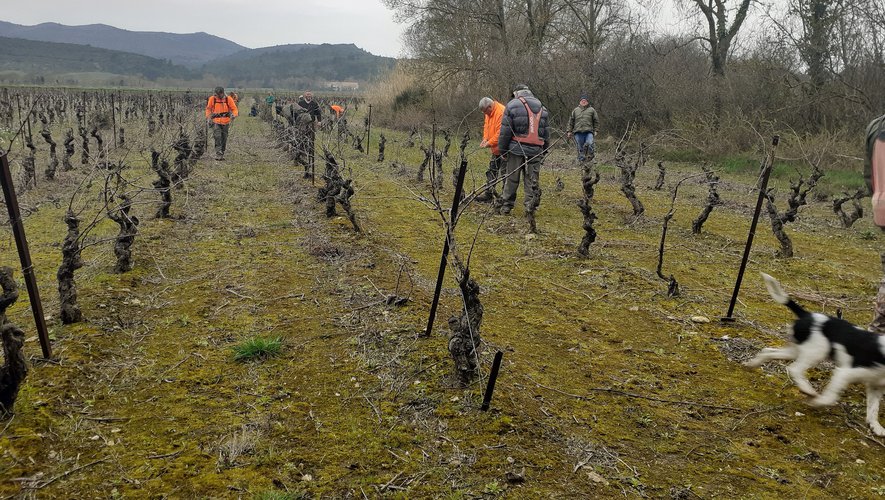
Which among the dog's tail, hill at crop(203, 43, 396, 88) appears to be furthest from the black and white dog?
hill at crop(203, 43, 396, 88)

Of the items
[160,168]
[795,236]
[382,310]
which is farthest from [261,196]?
[795,236]

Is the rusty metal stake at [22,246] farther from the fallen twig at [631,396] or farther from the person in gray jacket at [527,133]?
the person in gray jacket at [527,133]

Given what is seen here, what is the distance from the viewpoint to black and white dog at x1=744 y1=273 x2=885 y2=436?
9.77 ft

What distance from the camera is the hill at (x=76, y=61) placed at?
11731cm

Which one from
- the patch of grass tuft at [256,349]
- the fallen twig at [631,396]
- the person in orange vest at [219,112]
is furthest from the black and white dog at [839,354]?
the person in orange vest at [219,112]

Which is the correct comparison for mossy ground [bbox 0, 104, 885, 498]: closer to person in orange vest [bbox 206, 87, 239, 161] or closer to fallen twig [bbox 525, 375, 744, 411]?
fallen twig [bbox 525, 375, 744, 411]

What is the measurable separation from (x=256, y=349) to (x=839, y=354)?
343cm

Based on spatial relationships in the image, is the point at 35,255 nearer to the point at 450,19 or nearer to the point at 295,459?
the point at 295,459

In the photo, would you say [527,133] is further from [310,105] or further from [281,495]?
[310,105]

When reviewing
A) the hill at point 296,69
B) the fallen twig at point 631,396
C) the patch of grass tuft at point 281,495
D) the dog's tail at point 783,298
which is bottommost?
the patch of grass tuft at point 281,495

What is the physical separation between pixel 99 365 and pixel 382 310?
1.93m

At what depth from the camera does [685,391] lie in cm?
353

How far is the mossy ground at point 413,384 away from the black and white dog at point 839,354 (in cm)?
15

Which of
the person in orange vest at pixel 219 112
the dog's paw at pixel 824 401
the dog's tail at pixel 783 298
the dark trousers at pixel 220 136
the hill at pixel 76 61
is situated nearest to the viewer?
the dog's paw at pixel 824 401
